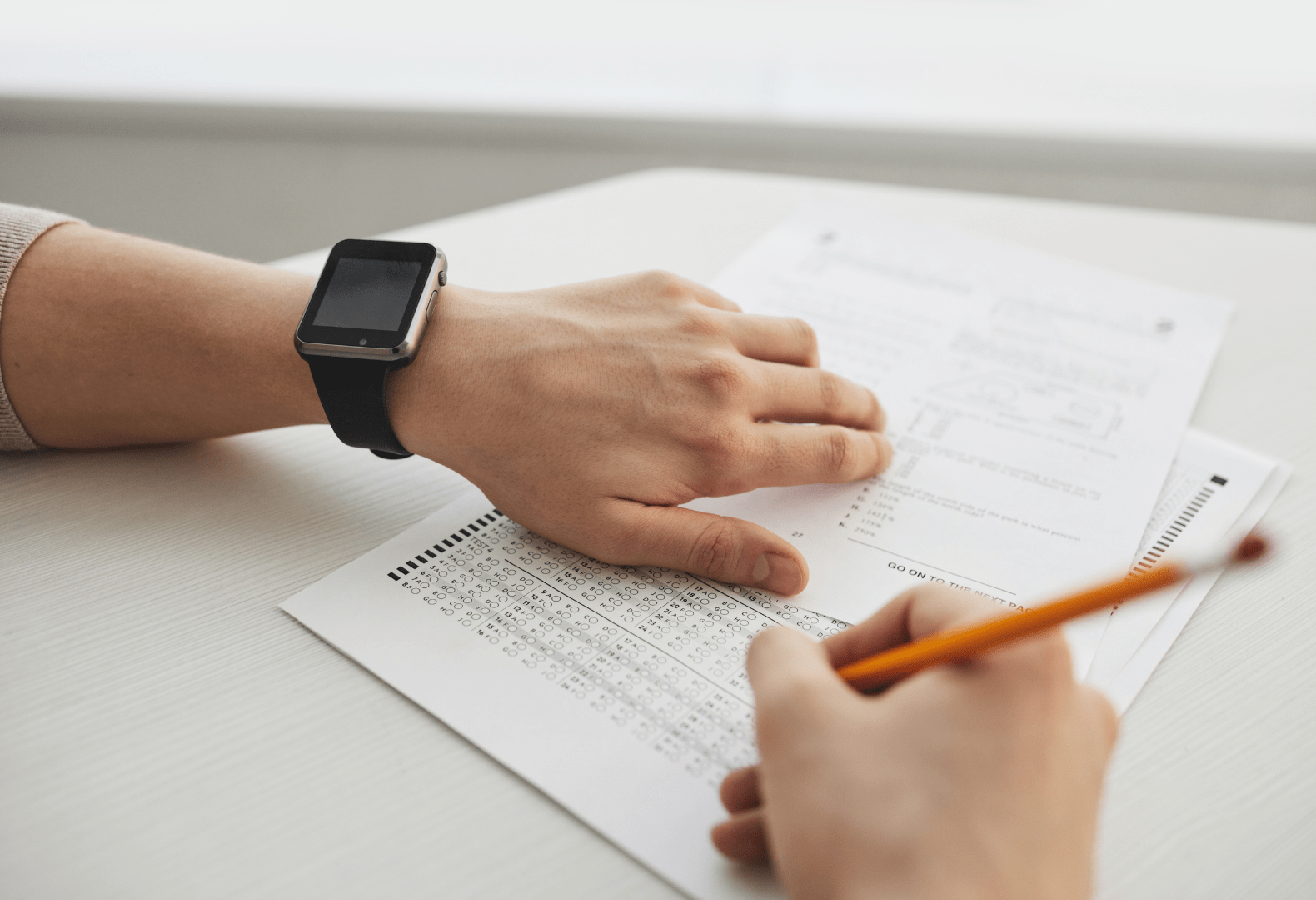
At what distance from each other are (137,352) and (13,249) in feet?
0.41

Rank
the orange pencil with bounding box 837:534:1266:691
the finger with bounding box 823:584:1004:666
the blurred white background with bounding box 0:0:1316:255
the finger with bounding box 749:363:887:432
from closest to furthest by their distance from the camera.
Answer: the orange pencil with bounding box 837:534:1266:691 → the finger with bounding box 823:584:1004:666 → the finger with bounding box 749:363:887:432 → the blurred white background with bounding box 0:0:1316:255

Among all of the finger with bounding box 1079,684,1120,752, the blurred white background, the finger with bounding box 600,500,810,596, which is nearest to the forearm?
the finger with bounding box 600,500,810,596

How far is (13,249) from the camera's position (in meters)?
0.64

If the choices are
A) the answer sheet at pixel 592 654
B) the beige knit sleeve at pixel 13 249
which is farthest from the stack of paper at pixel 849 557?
the beige knit sleeve at pixel 13 249

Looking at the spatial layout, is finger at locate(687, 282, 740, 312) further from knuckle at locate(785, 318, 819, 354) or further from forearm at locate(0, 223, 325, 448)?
forearm at locate(0, 223, 325, 448)

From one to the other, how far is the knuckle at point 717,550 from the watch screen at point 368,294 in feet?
0.87

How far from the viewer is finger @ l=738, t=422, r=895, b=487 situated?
609 mm

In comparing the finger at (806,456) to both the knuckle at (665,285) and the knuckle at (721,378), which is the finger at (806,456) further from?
the knuckle at (665,285)

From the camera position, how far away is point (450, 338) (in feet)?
2.05

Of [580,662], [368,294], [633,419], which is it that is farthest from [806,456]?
[368,294]

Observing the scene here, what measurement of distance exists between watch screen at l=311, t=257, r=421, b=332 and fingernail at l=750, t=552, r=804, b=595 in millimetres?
305

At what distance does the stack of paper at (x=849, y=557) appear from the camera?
17.6 inches

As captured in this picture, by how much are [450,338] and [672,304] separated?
0.18 meters

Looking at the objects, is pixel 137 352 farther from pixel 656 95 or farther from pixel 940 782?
pixel 656 95
